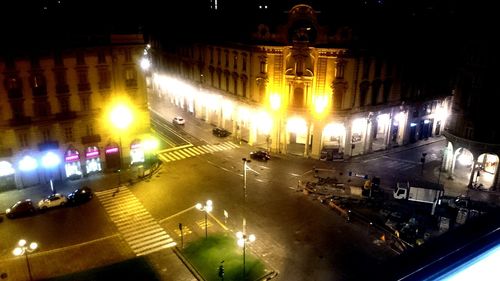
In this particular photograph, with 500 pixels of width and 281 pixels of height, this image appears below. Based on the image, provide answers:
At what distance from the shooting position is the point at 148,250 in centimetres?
3881

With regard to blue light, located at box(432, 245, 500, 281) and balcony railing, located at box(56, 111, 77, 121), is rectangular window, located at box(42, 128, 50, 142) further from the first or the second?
blue light, located at box(432, 245, 500, 281)

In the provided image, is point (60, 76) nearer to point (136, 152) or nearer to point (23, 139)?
point (23, 139)

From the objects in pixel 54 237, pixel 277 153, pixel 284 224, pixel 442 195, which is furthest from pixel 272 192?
pixel 54 237

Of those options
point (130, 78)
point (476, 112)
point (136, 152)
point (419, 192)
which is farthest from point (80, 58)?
point (476, 112)

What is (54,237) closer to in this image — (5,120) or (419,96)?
(5,120)

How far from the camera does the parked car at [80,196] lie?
47656 mm

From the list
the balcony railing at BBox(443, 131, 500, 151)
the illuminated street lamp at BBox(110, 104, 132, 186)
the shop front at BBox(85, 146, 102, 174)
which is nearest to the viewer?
the balcony railing at BBox(443, 131, 500, 151)

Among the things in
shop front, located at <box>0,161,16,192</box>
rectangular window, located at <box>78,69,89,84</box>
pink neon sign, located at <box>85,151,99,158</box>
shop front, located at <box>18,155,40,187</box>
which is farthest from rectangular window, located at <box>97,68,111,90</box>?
shop front, located at <box>0,161,16,192</box>

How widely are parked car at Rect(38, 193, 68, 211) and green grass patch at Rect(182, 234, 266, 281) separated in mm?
18534

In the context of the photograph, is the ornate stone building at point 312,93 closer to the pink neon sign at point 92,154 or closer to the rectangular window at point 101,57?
the rectangular window at point 101,57

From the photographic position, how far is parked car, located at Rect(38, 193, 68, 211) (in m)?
46.0

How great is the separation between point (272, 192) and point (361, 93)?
22.4 metres

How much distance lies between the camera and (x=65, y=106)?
171 ft

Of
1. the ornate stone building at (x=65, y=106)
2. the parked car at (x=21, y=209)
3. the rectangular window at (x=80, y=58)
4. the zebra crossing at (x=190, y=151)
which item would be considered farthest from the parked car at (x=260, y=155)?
the parked car at (x=21, y=209)
